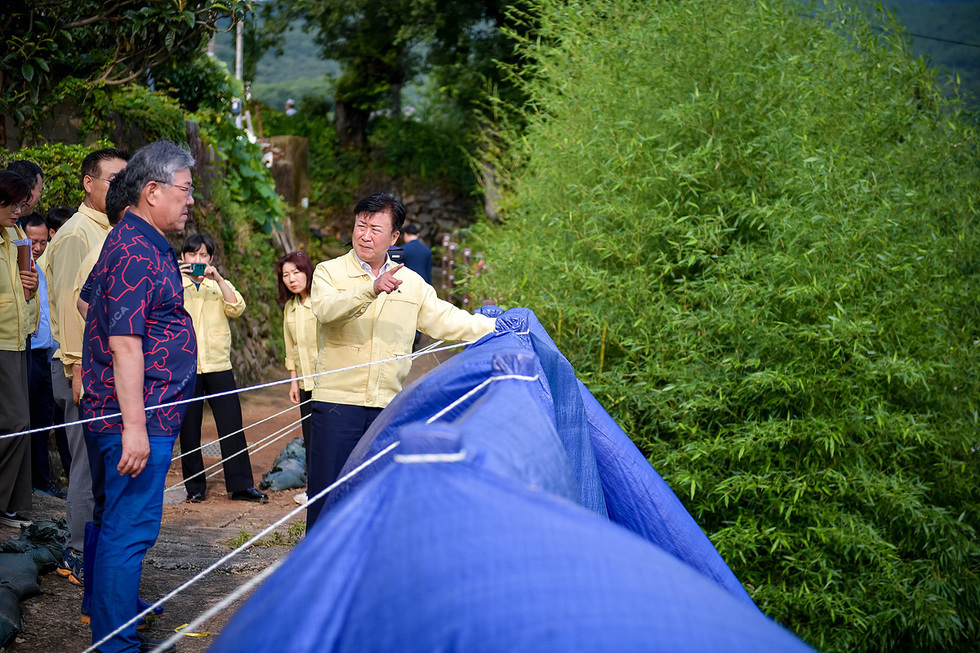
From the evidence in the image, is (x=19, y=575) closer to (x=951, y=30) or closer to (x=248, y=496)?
(x=248, y=496)

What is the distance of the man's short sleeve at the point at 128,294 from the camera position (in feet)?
7.23

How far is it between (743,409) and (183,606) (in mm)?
2438

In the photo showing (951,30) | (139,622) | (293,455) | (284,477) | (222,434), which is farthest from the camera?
(951,30)

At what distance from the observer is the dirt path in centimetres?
269

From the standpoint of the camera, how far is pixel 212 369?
15.4ft

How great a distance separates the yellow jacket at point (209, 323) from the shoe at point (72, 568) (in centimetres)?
159

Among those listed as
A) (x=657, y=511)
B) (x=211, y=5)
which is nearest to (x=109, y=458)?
(x=657, y=511)

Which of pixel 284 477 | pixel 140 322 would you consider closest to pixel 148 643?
pixel 140 322

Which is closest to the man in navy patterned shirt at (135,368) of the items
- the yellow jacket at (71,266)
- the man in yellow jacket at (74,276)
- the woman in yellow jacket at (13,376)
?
the man in yellow jacket at (74,276)

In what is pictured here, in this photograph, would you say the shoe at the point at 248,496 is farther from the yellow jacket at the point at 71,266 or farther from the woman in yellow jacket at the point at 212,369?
the yellow jacket at the point at 71,266

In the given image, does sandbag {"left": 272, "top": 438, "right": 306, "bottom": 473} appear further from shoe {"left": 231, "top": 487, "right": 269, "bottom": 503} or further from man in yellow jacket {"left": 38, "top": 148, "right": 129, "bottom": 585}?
man in yellow jacket {"left": 38, "top": 148, "right": 129, "bottom": 585}

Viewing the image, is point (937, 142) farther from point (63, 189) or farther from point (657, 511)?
point (63, 189)

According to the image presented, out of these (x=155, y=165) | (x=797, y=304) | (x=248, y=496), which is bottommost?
(x=248, y=496)

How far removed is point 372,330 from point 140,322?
37.5 inches
